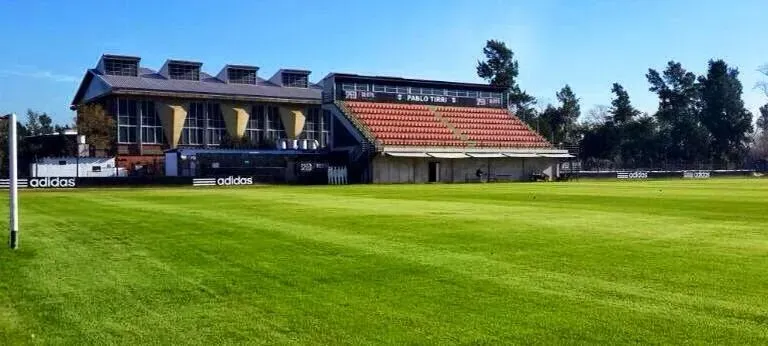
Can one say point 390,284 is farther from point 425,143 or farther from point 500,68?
point 500,68

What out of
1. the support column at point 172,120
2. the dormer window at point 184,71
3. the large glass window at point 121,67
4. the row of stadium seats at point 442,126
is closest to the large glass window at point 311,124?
the row of stadium seats at point 442,126

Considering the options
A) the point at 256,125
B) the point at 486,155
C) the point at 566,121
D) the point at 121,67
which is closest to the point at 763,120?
the point at 566,121

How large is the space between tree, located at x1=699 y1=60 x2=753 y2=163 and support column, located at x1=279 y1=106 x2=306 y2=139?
72455 mm

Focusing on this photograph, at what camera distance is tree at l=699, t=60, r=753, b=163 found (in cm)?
11956

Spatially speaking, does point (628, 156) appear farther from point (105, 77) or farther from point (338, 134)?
point (105, 77)

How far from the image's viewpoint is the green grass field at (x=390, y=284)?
7.23 m

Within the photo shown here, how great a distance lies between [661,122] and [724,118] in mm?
10063

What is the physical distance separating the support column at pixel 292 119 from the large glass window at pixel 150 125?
51.7ft

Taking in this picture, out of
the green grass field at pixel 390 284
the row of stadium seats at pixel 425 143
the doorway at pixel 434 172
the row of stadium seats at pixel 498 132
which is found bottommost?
the green grass field at pixel 390 284

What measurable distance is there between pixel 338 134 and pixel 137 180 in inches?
1065

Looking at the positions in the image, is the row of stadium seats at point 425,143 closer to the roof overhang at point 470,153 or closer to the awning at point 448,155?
the roof overhang at point 470,153

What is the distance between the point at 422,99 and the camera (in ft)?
290

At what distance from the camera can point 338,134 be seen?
79938 mm

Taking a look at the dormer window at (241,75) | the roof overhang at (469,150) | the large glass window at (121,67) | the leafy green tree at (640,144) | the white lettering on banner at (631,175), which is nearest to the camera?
the roof overhang at (469,150)
